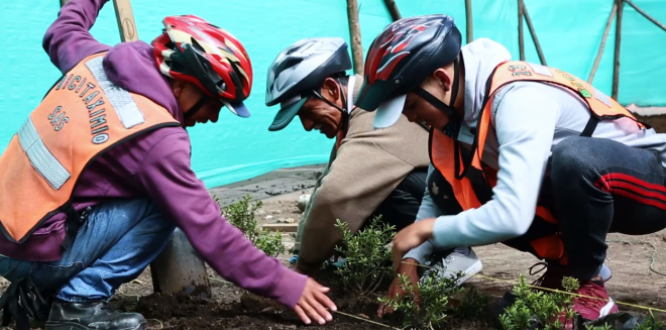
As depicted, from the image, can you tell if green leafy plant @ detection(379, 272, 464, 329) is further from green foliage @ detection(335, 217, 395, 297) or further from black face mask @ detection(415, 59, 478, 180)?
black face mask @ detection(415, 59, 478, 180)

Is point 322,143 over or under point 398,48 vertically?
under

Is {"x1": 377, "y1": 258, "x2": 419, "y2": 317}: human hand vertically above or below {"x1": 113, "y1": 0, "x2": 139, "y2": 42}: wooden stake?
below

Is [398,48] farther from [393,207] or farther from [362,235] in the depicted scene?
[393,207]

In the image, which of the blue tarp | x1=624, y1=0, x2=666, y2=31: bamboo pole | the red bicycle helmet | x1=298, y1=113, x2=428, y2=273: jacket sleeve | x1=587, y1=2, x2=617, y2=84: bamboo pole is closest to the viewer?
the red bicycle helmet

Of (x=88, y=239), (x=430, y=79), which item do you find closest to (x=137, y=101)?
(x=88, y=239)

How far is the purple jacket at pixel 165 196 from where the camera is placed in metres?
2.53

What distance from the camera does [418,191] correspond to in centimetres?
371

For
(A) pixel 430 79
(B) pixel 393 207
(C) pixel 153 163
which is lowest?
(B) pixel 393 207

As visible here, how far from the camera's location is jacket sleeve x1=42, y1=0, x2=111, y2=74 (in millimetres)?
3037

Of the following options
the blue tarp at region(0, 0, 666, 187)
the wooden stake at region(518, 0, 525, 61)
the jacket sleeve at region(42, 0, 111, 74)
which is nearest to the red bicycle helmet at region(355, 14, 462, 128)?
the jacket sleeve at region(42, 0, 111, 74)

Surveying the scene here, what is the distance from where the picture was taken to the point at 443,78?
275 cm

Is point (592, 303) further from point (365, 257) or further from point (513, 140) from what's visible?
point (365, 257)

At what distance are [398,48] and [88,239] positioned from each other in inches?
51.1

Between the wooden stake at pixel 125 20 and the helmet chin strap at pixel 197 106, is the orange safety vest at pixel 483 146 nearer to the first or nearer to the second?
the helmet chin strap at pixel 197 106
